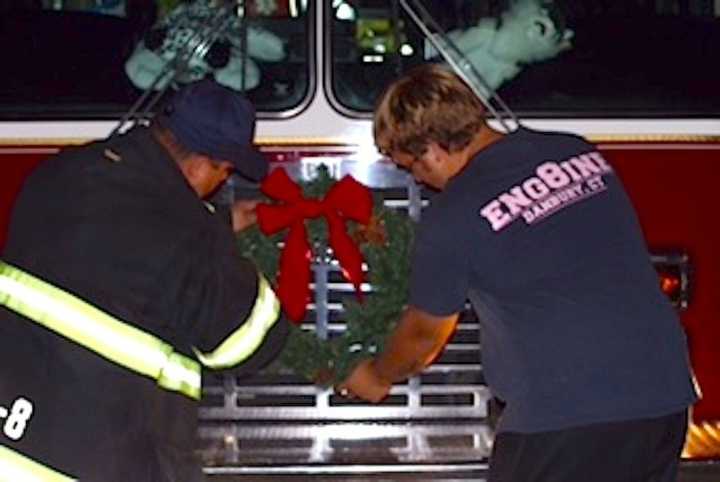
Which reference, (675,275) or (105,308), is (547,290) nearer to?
Answer: (105,308)

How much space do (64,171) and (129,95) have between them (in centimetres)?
164

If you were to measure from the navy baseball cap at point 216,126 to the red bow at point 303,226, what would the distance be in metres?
1.28

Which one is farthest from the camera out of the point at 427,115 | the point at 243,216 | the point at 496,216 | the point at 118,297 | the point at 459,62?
the point at 459,62

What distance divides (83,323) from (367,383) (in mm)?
1156

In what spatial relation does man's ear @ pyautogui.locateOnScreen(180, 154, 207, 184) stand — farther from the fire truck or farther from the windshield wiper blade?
the windshield wiper blade

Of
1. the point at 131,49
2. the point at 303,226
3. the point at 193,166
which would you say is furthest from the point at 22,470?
the point at 131,49

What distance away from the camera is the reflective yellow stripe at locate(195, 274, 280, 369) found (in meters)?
3.95

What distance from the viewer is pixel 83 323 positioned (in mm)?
3770

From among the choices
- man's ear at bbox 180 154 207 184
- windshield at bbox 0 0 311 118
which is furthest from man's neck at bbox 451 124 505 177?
windshield at bbox 0 0 311 118

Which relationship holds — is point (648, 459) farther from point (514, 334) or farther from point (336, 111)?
point (336, 111)

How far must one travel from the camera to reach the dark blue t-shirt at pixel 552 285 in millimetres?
4047

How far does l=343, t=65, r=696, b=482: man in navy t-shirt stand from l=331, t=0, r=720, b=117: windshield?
4.25ft

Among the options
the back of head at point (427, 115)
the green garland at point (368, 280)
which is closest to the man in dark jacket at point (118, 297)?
the back of head at point (427, 115)

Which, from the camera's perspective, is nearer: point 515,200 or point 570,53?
point 515,200
